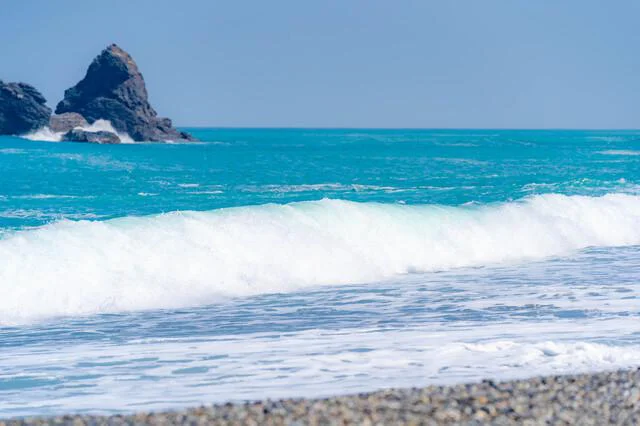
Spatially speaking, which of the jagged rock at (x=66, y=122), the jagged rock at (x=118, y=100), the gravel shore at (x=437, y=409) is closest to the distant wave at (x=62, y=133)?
the jagged rock at (x=66, y=122)

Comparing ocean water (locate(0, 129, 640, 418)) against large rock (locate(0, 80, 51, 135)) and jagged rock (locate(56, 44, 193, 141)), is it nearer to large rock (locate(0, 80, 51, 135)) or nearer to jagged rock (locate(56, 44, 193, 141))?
large rock (locate(0, 80, 51, 135))

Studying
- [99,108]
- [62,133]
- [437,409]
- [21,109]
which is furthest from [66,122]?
[437,409]

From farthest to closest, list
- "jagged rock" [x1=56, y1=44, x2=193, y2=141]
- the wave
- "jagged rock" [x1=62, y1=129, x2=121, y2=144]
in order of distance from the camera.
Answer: "jagged rock" [x1=56, y1=44, x2=193, y2=141]
"jagged rock" [x1=62, y1=129, x2=121, y2=144]
the wave

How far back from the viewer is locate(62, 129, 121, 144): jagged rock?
111938mm

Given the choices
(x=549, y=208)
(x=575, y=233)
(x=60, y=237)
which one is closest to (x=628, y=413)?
(x=60, y=237)

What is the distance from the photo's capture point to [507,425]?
707 cm

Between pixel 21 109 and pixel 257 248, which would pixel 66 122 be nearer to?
pixel 21 109

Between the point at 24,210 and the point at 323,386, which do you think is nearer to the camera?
the point at 323,386

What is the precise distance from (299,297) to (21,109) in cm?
11414

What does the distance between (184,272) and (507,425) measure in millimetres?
9659

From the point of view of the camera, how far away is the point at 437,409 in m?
7.41

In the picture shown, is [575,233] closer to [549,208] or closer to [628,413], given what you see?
[549,208]

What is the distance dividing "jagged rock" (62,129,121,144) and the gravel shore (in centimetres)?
10680

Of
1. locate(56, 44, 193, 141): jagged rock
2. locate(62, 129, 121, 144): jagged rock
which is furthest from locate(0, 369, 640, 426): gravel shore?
locate(56, 44, 193, 141): jagged rock
